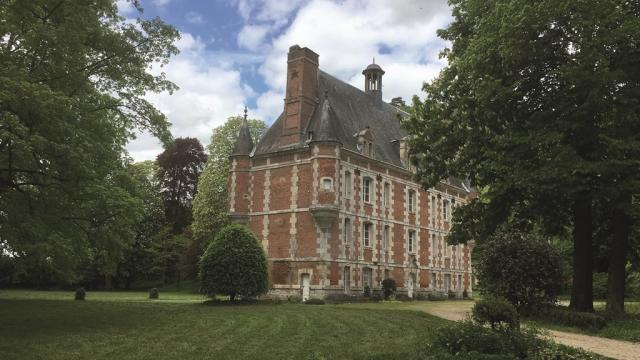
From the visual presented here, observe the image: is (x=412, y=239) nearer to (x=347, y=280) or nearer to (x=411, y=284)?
(x=411, y=284)

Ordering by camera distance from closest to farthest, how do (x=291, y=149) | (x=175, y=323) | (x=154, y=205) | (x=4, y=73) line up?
1. (x=4, y=73)
2. (x=175, y=323)
3. (x=291, y=149)
4. (x=154, y=205)

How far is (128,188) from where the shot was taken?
1792cm

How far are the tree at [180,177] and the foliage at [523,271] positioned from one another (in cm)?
3772

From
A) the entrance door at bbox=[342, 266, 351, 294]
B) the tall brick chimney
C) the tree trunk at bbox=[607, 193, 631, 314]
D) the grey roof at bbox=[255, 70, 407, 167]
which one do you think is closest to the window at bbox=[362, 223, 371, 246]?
the entrance door at bbox=[342, 266, 351, 294]

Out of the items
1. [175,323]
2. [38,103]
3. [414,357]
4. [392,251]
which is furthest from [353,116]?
[414,357]

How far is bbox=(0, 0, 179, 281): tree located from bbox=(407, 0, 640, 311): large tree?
10182 mm

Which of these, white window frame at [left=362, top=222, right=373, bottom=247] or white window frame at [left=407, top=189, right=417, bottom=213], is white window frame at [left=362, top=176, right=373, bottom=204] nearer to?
white window frame at [left=362, top=222, right=373, bottom=247]

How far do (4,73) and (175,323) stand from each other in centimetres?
763

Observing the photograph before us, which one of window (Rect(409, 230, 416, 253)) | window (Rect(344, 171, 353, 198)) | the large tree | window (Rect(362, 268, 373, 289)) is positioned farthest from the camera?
window (Rect(409, 230, 416, 253))

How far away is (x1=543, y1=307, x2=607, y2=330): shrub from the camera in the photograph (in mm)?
16719

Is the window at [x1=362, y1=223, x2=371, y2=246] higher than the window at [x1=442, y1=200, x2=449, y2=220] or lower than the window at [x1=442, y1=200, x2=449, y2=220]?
lower

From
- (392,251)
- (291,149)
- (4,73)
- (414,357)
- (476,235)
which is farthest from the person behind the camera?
(392,251)

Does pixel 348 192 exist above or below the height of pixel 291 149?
below

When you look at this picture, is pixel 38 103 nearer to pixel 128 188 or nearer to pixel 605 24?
pixel 128 188
